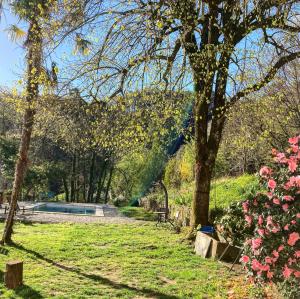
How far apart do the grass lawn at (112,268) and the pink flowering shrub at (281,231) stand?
1.62 meters

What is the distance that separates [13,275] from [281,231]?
4.17 meters

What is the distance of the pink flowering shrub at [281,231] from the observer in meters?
4.38

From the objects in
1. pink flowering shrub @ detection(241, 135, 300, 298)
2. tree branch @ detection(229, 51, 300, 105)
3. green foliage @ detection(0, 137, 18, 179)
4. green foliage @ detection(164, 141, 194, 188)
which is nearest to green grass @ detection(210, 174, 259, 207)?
tree branch @ detection(229, 51, 300, 105)

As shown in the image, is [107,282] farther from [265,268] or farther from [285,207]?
[285,207]

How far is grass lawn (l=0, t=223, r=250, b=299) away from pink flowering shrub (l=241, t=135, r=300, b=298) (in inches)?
63.8

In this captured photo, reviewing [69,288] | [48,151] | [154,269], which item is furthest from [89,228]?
[48,151]

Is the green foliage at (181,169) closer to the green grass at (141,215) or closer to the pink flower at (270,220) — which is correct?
the green grass at (141,215)

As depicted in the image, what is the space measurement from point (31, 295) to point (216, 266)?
3.53m

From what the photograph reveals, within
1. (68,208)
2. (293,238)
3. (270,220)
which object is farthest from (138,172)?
(293,238)

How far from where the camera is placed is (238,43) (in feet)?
30.9

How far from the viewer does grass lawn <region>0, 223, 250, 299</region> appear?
6.37m

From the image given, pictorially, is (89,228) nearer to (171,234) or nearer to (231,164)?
(171,234)

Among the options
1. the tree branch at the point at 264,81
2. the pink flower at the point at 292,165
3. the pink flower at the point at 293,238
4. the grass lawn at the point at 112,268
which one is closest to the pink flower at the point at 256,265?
the pink flower at the point at 293,238

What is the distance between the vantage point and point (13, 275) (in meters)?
6.49
